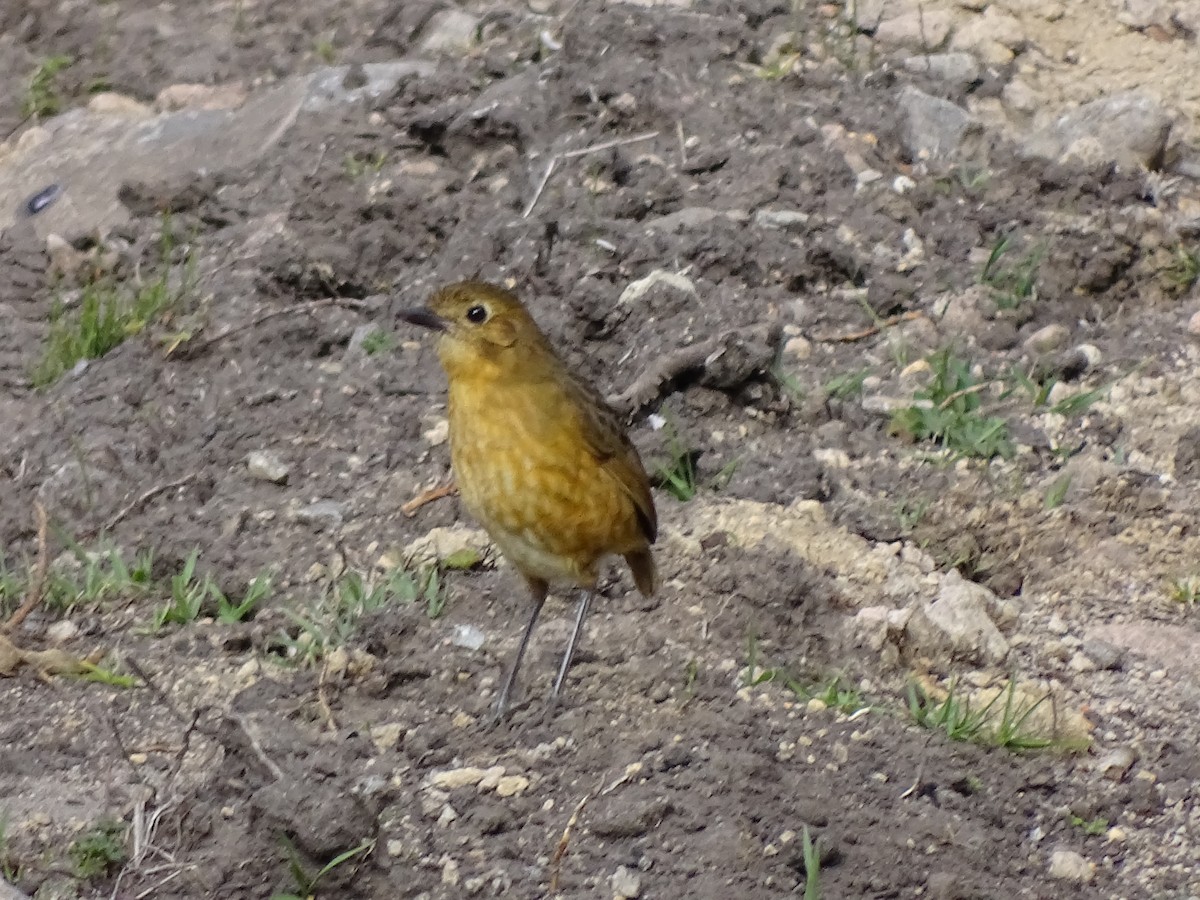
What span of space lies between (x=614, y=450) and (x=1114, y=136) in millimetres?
3137

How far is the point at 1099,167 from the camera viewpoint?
227 inches

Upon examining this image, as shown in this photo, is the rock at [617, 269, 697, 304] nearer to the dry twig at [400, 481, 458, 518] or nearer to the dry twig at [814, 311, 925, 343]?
the dry twig at [814, 311, 925, 343]

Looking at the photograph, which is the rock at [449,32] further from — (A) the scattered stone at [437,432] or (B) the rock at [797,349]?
(A) the scattered stone at [437,432]

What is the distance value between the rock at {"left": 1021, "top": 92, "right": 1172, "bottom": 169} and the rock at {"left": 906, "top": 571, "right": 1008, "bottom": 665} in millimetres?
2602

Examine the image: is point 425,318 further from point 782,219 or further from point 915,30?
point 915,30

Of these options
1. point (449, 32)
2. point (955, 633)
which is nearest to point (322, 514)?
point (955, 633)

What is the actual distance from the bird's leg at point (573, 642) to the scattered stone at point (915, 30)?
3.72 meters

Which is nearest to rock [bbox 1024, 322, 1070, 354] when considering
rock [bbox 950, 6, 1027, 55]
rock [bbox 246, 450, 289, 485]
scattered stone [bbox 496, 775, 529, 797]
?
rock [bbox 950, 6, 1027, 55]

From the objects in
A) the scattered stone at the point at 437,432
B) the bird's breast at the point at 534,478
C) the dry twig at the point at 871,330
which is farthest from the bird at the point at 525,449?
the dry twig at the point at 871,330

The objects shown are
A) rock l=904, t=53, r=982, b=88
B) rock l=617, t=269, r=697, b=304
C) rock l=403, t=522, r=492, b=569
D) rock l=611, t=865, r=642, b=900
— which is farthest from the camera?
rock l=904, t=53, r=982, b=88

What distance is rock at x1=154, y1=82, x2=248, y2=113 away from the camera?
22.6ft

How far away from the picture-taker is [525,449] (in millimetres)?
3602

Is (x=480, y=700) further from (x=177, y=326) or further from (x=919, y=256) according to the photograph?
(x=919, y=256)

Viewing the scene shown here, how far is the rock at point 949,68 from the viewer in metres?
6.36
